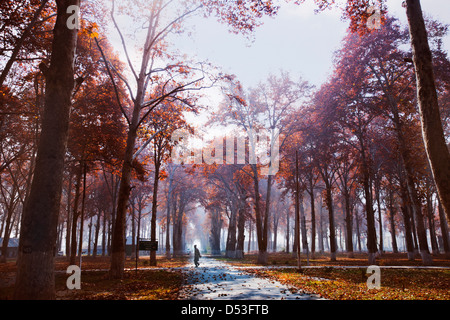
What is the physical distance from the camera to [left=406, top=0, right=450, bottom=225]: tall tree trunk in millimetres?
→ 6938

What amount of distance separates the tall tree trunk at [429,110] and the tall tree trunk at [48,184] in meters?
8.86

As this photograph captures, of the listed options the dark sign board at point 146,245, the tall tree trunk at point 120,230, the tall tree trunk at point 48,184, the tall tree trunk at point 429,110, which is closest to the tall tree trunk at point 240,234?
the dark sign board at point 146,245

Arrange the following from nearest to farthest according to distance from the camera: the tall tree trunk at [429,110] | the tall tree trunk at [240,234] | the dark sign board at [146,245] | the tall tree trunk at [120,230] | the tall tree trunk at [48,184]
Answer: the tall tree trunk at [48,184] < the tall tree trunk at [429,110] < the tall tree trunk at [120,230] < the dark sign board at [146,245] < the tall tree trunk at [240,234]

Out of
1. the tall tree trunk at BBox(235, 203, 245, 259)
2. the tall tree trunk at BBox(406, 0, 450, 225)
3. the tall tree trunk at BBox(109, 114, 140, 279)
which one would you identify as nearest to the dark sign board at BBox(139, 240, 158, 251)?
the tall tree trunk at BBox(109, 114, 140, 279)

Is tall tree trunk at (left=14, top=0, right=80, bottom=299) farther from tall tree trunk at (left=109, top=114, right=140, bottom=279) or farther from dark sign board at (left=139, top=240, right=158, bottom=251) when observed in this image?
dark sign board at (left=139, top=240, right=158, bottom=251)

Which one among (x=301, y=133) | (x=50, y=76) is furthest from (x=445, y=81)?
(x=50, y=76)

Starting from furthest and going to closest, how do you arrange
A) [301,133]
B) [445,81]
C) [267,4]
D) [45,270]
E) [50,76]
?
[301,133] → [445,81] → [267,4] → [50,76] → [45,270]

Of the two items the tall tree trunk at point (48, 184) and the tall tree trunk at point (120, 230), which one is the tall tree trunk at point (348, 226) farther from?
the tall tree trunk at point (48, 184)

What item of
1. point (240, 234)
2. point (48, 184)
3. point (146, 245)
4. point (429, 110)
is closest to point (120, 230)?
point (146, 245)

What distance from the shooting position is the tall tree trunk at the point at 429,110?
273 inches

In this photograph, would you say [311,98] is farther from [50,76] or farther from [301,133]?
[50,76]

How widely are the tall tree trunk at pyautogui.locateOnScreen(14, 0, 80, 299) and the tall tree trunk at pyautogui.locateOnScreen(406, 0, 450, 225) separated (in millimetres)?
8864
